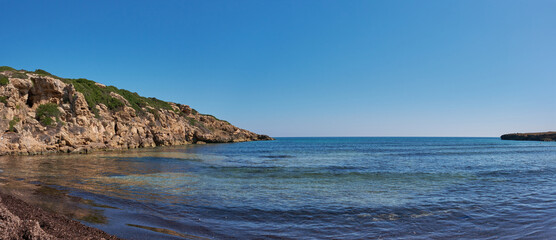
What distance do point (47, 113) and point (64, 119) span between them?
2.70 meters

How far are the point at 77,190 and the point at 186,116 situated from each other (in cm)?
8195

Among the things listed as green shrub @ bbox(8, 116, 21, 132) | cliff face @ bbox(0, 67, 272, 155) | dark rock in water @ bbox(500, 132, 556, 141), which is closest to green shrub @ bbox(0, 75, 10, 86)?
cliff face @ bbox(0, 67, 272, 155)

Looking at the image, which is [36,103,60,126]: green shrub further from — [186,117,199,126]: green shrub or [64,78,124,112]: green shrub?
[186,117,199,126]: green shrub

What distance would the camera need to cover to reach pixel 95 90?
57812 millimetres

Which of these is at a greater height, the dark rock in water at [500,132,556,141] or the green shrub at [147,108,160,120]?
the green shrub at [147,108,160,120]

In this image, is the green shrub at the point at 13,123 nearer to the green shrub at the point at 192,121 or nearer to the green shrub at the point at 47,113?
the green shrub at the point at 47,113

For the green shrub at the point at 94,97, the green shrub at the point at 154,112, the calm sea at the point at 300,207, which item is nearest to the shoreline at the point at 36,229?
the calm sea at the point at 300,207

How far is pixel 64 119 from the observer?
4162 cm

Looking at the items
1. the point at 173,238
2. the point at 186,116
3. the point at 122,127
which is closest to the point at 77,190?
the point at 173,238

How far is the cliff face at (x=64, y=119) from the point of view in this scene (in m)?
34.5

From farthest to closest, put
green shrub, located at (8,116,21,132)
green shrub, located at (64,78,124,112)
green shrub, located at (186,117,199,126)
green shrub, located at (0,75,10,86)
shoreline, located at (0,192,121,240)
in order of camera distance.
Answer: green shrub, located at (186,117,199,126) → green shrub, located at (64,78,124,112) → green shrub, located at (0,75,10,86) → green shrub, located at (8,116,21,132) → shoreline, located at (0,192,121,240)

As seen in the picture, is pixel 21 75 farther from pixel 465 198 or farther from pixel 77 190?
pixel 465 198

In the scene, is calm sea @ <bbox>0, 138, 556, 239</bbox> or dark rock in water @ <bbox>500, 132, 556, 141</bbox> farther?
dark rock in water @ <bbox>500, 132, 556, 141</bbox>

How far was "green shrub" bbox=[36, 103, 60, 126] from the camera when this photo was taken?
38.2 meters
